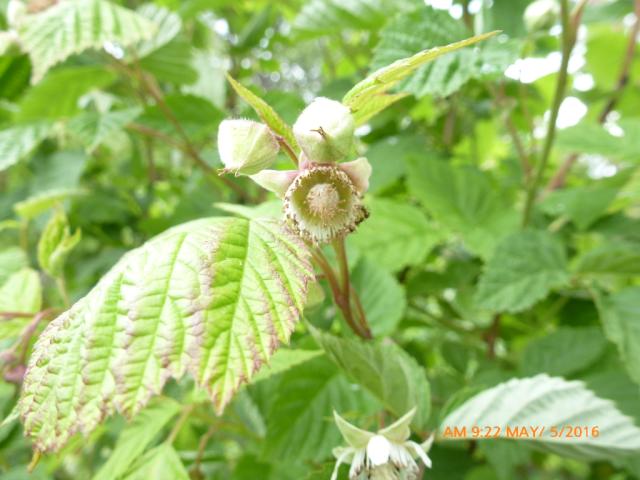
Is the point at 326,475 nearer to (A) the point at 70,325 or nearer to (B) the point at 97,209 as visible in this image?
(A) the point at 70,325

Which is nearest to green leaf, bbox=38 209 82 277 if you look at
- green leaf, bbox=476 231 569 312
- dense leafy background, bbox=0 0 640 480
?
dense leafy background, bbox=0 0 640 480

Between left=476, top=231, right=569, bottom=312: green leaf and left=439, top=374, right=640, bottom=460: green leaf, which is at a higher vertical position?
left=476, top=231, right=569, bottom=312: green leaf

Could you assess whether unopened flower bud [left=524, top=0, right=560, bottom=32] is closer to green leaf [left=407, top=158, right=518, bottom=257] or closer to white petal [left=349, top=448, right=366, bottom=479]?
green leaf [left=407, top=158, right=518, bottom=257]

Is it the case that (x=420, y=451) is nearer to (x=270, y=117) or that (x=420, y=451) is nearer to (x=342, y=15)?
(x=270, y=117)

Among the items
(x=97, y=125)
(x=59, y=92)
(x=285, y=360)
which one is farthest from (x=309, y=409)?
(x=59, y=92)

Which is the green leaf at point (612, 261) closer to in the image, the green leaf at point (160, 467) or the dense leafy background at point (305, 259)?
the dense leafy background at point (305, 259)

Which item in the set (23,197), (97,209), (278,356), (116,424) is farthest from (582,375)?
(23,197)
